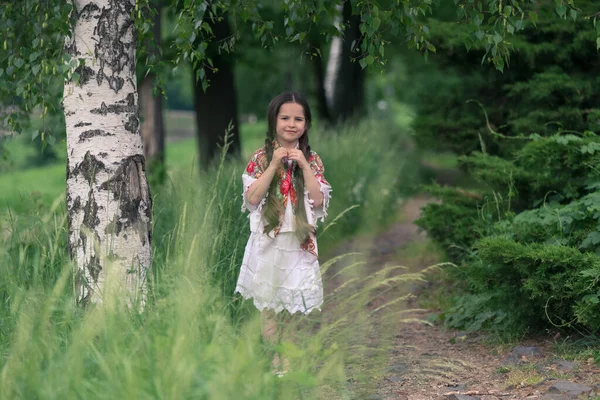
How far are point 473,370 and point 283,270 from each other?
4.45ft

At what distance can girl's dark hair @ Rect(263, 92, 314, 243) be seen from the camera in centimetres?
452

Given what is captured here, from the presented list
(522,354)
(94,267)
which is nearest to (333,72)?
(522,354)

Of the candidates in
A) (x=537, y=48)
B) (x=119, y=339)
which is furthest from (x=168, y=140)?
(x=119, y=339)

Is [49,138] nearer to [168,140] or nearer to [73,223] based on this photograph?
[73,223]

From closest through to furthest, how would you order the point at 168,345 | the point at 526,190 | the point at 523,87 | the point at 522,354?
the point at 168,345, the point at 522,354, the point at 526,190, the point at 523,87

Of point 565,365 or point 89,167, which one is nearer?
point 89,167

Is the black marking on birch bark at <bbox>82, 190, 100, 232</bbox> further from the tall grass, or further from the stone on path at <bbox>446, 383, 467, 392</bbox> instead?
the stone on path at <bbox>446, 383, 467, 392</bbox>

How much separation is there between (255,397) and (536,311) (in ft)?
9.48

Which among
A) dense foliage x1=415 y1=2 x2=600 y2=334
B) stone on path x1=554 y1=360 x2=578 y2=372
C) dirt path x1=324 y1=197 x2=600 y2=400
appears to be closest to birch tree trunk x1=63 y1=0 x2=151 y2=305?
dirt path x1=324 y1=197 x2=600 y2=400

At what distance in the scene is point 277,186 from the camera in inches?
181

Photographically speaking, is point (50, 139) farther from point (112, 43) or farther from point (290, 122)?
point (290, 122)

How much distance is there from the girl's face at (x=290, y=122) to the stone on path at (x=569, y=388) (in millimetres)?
1924

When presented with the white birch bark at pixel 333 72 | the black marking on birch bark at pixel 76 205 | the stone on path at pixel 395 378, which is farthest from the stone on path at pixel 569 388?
the white birch bark at pixel 333 72

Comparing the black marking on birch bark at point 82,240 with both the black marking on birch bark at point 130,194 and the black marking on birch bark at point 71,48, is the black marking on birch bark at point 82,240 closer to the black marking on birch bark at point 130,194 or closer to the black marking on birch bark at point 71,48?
the black marking on birch bark at point 130,194
